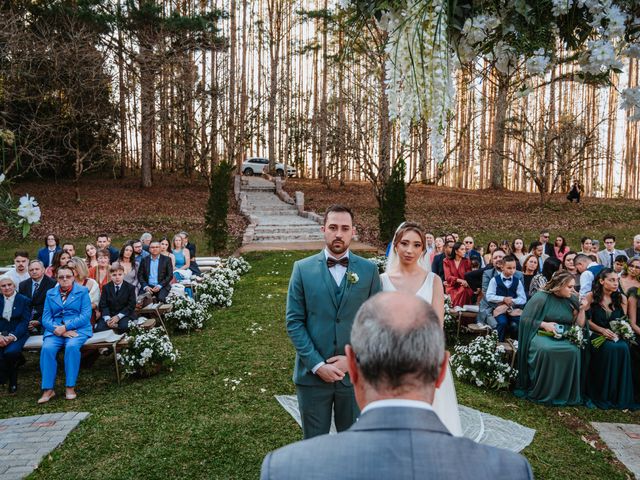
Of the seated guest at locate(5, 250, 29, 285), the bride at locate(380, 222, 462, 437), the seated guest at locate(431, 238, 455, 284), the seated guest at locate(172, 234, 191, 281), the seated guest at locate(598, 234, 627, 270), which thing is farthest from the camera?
the seated guest at locate(172, 234, 191, 281)

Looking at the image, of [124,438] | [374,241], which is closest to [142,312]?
[124,438]

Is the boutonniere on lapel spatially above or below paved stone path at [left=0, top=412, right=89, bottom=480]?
above

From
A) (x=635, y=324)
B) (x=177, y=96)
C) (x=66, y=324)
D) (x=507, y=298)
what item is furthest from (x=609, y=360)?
(x=177, y=96)

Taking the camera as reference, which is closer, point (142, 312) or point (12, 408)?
point (12, 408)

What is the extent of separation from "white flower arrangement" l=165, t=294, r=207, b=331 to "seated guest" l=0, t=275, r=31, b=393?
87.0 inches

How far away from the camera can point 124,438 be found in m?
4.56

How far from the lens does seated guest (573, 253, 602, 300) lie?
297 inches

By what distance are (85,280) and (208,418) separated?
310 centimetres

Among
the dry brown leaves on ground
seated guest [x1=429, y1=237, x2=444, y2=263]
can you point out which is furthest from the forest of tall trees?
seated guest [x1=429, y1=237, x2=444, y2=263]

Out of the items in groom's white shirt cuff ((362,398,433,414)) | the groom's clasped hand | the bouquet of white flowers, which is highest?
groom's white shirt cuff ((362,398,433,414))

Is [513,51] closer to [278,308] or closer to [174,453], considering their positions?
[174,453]

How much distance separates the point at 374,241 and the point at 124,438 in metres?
13.8

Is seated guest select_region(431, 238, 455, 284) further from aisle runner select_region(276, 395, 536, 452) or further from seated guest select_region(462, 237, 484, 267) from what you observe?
aisle runner select_region(276, 395, 536, 452)

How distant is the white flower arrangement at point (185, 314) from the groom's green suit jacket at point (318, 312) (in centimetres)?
534
